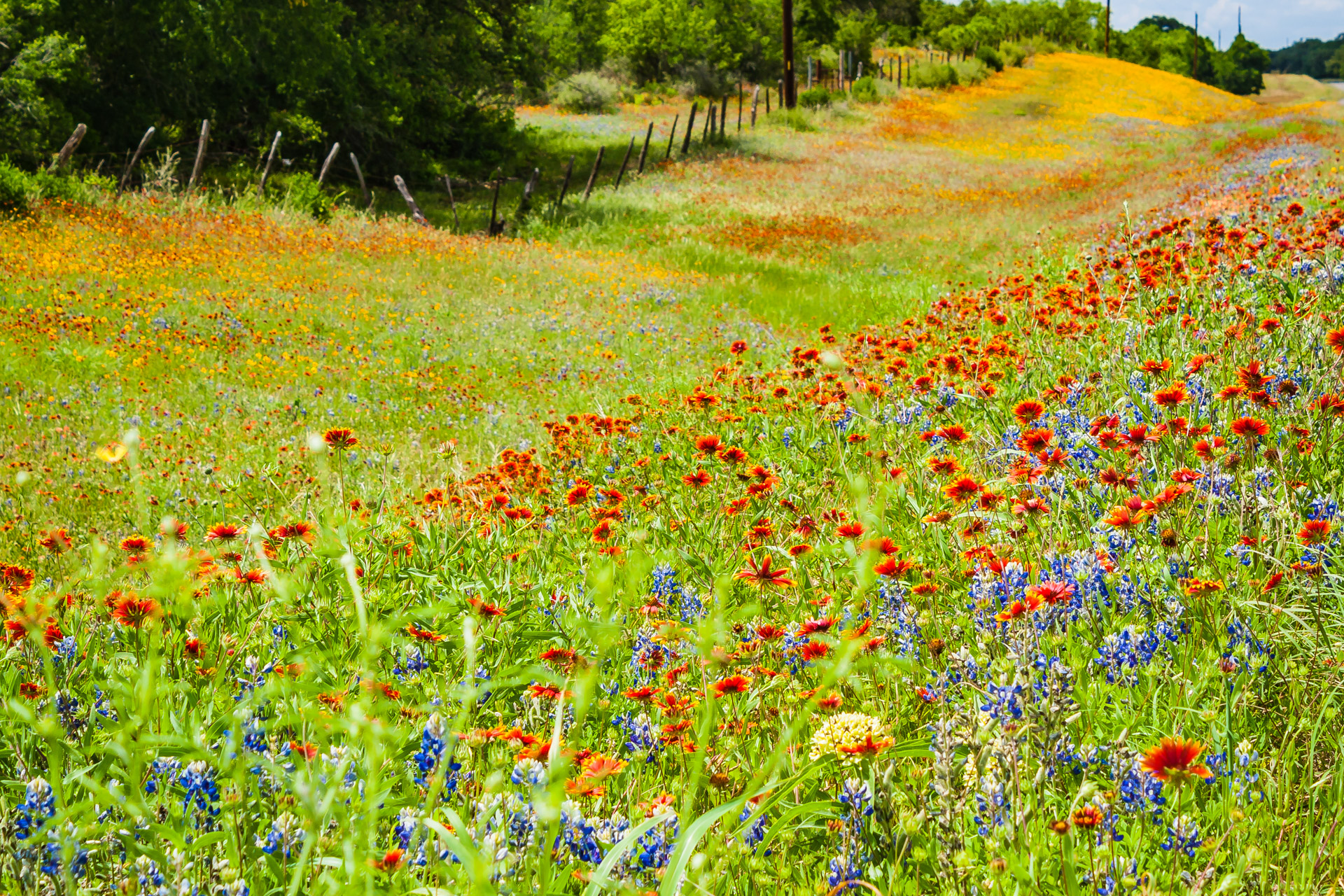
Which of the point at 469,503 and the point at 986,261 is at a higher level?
the point at 986,261

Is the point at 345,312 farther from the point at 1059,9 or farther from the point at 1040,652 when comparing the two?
the point at 1059,9

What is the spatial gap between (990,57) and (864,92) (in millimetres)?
20830

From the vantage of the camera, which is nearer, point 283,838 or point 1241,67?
point 283,838

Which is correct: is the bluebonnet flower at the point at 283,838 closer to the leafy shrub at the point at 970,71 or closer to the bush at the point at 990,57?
the leafy shrub at the point at 970,71

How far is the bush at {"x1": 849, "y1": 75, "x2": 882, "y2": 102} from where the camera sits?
141ft

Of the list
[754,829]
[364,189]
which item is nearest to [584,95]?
[364,189]

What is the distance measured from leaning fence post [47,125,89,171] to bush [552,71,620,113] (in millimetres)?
35299

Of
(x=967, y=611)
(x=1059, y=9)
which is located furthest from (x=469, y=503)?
(x=1059, y=9)

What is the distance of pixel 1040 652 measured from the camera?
78.3 inches

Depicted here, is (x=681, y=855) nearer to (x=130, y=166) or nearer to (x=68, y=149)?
(x=68, y=149)

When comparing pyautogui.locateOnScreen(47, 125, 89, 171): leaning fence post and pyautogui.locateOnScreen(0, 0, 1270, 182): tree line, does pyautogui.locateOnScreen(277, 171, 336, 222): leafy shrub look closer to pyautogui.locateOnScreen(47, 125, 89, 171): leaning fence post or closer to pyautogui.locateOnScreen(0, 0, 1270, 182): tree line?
pyautogui.locateOnScreen(0, 0, 1270, 182): tree line

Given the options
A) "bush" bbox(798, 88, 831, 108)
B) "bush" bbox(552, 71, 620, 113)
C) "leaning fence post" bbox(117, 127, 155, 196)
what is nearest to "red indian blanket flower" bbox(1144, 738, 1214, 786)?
"leaning fence post" bbox(117, 127, 155, 196)

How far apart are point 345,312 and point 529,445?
Answer: 505 cm

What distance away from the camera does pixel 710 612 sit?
270cm
